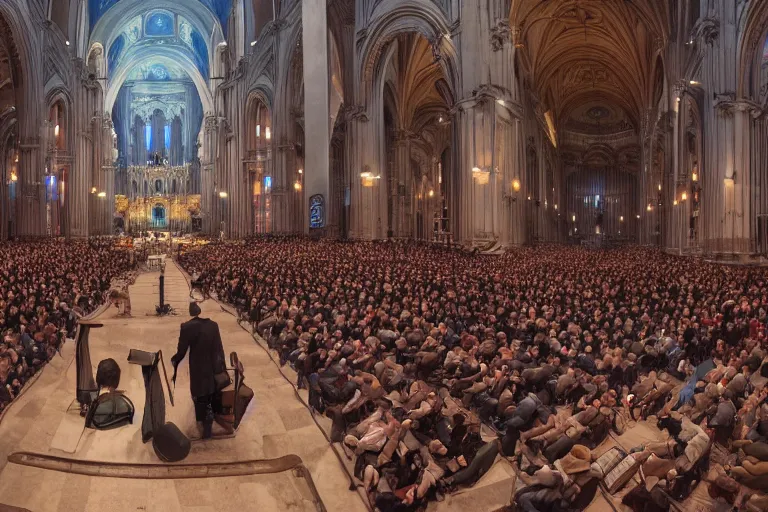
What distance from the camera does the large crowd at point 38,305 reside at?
8.52m

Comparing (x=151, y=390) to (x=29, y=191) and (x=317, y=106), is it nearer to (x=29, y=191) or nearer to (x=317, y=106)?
(x=317, y=106)

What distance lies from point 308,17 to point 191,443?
2986 cm

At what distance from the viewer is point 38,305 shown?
12.5m

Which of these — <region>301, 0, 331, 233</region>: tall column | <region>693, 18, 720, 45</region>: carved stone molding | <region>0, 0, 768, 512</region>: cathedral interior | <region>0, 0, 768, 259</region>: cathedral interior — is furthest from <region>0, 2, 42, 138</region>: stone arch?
<region>693, 18, 720, 45</region>: carved stone molding

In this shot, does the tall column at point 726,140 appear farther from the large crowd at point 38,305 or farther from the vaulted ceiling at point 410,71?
the large crowd at point 38,305

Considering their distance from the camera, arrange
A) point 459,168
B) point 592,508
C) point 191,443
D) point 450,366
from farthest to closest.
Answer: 1. point 459,168
2. point 450,366
3. point 191,443
4. point 592,508

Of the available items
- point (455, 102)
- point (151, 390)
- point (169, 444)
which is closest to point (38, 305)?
point (151, 390)

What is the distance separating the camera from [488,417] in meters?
7.62

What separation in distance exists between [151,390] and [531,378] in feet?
15.5

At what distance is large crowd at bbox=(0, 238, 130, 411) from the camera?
28.0ft

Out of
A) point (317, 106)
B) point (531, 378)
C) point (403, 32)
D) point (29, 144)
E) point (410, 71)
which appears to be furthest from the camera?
point (410, 71)

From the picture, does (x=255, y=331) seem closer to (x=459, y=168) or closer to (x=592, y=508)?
(x=592, y=508)

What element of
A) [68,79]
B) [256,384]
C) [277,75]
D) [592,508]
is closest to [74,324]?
[256,384]

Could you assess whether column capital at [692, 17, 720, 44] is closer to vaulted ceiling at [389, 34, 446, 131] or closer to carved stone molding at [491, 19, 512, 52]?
carved stone molding at [491, 19, 512, 52]
